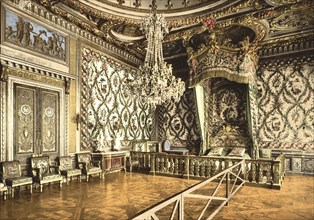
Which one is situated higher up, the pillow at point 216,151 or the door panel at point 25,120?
the door panel at point 25,120

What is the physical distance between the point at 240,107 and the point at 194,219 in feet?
19.2

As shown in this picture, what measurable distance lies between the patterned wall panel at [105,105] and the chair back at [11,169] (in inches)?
80.0

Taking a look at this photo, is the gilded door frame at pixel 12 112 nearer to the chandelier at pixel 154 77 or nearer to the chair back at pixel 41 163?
the chair back at pixel 41 163

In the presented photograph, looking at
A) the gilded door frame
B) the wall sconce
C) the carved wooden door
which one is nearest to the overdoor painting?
the gilded door frame

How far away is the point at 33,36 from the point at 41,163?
10.1 ft

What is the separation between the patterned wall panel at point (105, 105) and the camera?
7179mm

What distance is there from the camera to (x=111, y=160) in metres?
7.23

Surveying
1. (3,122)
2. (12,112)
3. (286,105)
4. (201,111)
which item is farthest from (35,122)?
(286,105)

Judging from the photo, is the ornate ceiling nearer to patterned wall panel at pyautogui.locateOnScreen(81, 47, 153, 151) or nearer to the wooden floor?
patterned wall panel at pyautogui.locateOnScreen(81, 47, 153, 151)

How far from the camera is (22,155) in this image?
17.5ft

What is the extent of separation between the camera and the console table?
6898mm

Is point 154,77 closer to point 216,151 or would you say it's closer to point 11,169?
point 11,169

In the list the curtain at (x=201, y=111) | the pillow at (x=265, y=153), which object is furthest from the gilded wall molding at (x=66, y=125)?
the pillow at (x=265, y=153)

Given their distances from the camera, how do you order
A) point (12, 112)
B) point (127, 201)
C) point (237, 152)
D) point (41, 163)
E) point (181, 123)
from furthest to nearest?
point (181, 123) → point (237, 152) → point (41, 163) → point (12, 112) → point (127, 201)
